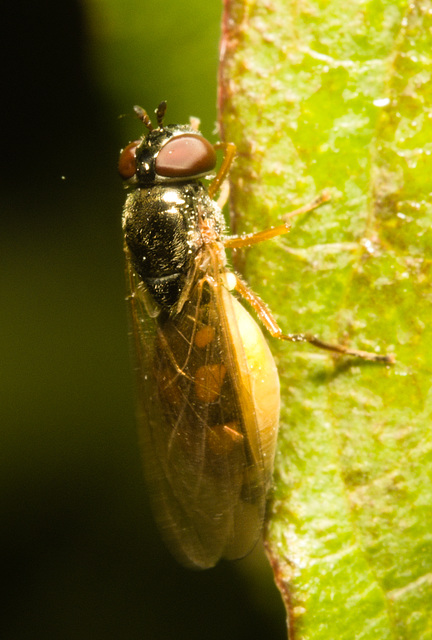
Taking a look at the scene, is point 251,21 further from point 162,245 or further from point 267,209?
point 162,245

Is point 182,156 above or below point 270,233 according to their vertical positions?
above

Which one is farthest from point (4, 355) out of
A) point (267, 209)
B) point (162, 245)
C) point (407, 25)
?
point (407, 25)

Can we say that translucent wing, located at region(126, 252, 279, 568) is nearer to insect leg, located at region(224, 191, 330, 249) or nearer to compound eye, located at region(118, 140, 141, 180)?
insect leg, located at region(224, 191, 330, 249)

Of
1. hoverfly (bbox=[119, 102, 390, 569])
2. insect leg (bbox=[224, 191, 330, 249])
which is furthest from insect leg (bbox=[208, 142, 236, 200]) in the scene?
insect leg (bbox=[224, 191, 330, 249])

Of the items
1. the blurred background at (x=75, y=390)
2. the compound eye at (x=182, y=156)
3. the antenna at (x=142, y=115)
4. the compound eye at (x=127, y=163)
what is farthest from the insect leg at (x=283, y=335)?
the blurred background at (x=75, y=390)

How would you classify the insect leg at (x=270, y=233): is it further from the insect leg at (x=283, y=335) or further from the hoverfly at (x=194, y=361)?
the insect leg at (x=283, y=335)

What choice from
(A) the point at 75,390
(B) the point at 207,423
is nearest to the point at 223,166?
(B) the point at 207,423

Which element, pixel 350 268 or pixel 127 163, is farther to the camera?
pixel 127 163

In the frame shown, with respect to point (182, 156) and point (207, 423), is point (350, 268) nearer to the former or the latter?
point (207, 423)
